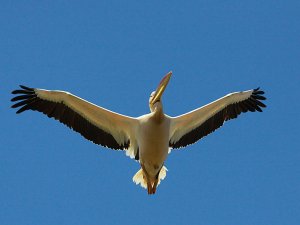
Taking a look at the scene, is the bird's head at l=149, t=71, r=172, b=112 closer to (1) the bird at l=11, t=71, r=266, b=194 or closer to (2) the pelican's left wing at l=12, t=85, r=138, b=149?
(1) the bird at l=11, t=71, r=266, b=194

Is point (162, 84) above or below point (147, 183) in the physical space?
above

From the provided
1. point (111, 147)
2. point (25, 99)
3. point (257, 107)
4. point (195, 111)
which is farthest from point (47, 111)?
point (257, 107)

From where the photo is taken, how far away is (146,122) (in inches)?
593

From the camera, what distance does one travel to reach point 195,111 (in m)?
15.9

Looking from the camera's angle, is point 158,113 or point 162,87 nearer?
point 158,113

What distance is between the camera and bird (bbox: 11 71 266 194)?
15039mm

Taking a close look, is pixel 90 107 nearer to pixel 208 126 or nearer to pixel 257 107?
pixel 208 126

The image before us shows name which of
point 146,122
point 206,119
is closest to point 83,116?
point 146,122

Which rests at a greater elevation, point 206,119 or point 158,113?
point 206,119

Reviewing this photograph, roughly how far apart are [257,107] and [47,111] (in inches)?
180

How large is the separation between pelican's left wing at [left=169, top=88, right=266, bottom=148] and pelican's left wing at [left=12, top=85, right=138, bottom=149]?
3.39ft

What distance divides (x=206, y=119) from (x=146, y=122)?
1.66m

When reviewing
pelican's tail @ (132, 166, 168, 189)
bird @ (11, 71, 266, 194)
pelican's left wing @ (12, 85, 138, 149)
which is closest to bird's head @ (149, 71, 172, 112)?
bird @ (11, 71, 266, 194)

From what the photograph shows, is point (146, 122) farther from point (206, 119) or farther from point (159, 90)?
point (206, 119)
